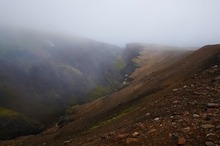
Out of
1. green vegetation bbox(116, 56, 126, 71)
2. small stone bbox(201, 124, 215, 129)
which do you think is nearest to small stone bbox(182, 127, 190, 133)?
small stone bbox(201, 124, 215, 129)

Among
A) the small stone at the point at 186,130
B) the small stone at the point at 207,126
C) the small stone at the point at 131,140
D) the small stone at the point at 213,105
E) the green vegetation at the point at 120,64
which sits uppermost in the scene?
the small stone at the point at 213,105

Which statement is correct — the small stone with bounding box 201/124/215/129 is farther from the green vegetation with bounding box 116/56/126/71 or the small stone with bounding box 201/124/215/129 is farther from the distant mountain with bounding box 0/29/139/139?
the green vegetation with bounding box 116/56/126/71

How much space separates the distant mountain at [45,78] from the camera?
89.7m

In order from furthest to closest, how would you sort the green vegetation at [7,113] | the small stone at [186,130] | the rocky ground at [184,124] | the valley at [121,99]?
the green vegetation at [7,113]
the valley at [121,99]
the small stone at [186,130]
the rocky ground at [184,124]

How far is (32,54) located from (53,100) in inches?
2180

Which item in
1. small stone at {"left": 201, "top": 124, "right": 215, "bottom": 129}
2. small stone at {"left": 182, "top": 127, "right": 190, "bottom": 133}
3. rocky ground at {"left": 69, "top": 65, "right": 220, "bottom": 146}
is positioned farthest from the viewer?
small stone at {"left": 182, "top": 127, "right": 190, "bottom": 133}

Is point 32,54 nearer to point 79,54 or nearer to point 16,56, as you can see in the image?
point 16,56

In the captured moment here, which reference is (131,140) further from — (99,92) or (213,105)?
(99,92)

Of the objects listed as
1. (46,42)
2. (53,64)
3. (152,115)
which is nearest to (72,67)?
(53,64)

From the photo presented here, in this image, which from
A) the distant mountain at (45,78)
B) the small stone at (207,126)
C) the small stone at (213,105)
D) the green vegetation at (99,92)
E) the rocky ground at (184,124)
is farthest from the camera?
the green vegetation at (99,92)

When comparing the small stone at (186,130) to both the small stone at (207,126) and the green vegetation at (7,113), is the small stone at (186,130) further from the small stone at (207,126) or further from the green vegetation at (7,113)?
the green vegetation at (7,113)

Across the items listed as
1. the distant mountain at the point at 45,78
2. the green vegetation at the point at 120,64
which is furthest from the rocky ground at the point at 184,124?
the green vegetation at the point at 120,64

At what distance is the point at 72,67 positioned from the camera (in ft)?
472

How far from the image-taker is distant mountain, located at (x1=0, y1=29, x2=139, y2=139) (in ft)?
294
